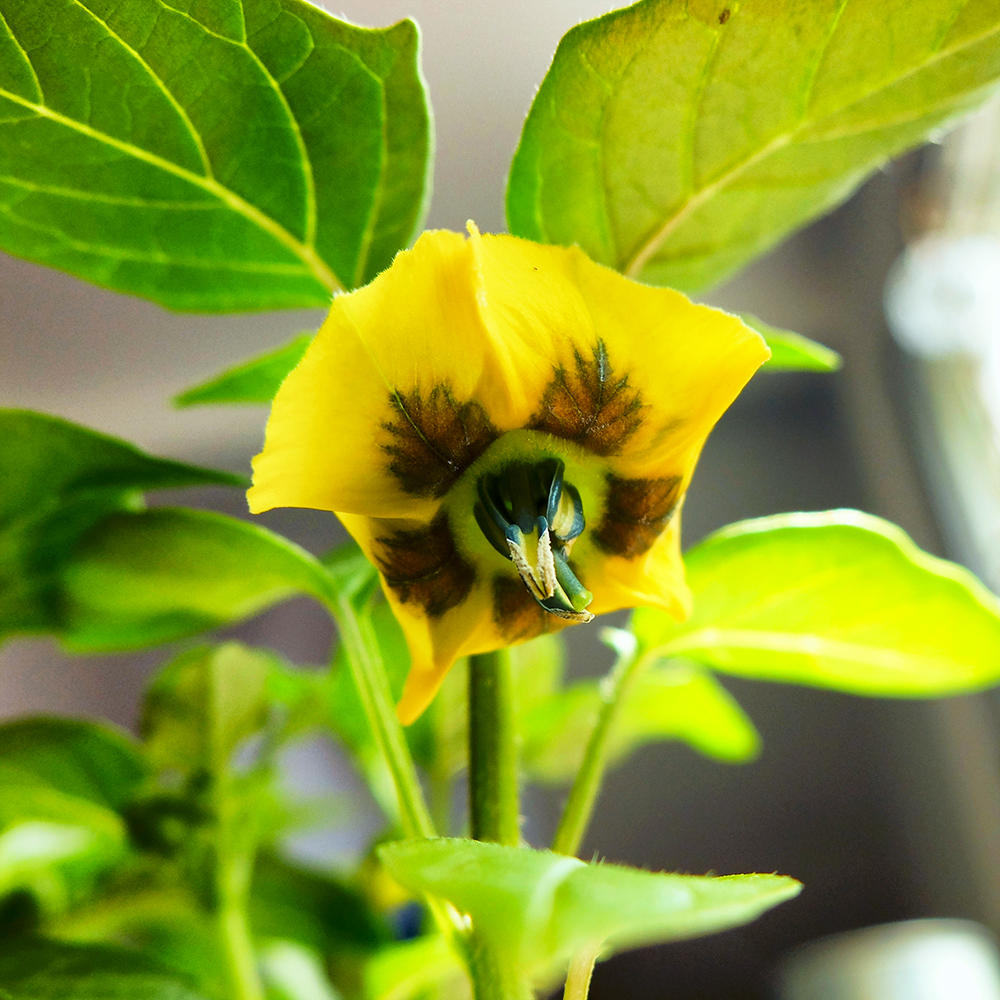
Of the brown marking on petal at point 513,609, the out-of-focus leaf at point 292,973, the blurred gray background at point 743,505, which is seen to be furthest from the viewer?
the blurred gray background at point 743,505

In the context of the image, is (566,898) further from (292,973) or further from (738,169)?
(292,973)

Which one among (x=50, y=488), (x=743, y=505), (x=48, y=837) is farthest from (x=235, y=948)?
(x=743, y=505)

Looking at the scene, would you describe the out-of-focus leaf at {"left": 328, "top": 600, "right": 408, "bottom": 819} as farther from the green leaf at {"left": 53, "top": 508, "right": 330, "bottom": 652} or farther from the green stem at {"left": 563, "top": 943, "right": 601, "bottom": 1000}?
the green stem at {"left": 563, "top": 943, "right": 601, "bottom": 1000}

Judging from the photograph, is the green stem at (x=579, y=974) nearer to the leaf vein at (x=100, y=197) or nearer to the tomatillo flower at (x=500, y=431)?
the tomatillo flower at (x=500, y=431)

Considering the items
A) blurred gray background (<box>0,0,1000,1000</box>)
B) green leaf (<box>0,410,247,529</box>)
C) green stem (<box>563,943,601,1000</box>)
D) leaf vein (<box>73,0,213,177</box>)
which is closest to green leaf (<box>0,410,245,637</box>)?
green leaf (<box>0,410,247,529</box>)

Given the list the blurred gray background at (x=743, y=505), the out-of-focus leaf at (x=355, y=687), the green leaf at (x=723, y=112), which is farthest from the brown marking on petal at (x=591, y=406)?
the blurred gray background at (x=743, y=505)

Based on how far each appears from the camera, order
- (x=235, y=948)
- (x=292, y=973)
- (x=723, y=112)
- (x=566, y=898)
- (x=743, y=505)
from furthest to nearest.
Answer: (x=743, y=505), (x=292, y=973), (x=235, y=948), (x=723, y=112), (x=566, y=898)
